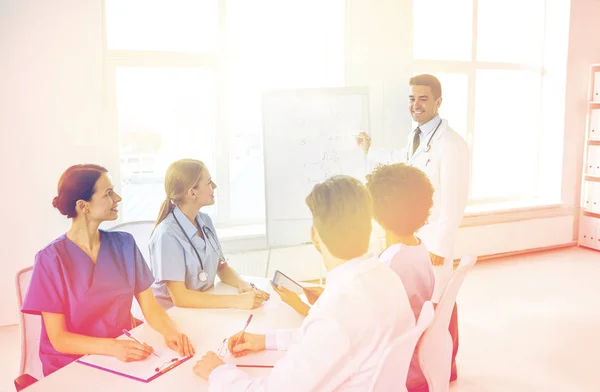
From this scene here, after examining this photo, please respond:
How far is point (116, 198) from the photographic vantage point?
73.4 inches

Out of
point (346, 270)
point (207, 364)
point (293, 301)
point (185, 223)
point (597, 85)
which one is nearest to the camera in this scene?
point (346, 270)

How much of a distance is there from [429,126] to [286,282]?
1544 mm

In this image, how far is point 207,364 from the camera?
141 centimetres

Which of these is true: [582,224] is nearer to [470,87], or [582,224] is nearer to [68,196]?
[470,87]

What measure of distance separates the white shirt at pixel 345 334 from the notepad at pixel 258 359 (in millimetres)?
229

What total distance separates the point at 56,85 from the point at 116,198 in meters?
2.00

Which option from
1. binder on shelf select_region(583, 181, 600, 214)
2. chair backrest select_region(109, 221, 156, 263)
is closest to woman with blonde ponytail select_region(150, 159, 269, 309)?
chair backrest select_region(109, 221, 156, 263)

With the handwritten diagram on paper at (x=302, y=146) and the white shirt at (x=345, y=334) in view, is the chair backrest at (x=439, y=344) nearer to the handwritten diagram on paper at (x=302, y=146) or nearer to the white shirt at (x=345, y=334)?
the white shirt at (x=345, y=334)

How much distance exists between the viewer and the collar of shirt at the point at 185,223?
7.02 feet

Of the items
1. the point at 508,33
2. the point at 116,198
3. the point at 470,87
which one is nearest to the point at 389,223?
the point at 116,198

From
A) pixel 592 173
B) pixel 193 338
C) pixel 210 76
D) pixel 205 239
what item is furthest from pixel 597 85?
pixel 193 338

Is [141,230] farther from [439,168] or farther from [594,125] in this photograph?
[594,125]

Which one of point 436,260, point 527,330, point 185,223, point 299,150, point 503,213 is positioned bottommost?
point 527,330

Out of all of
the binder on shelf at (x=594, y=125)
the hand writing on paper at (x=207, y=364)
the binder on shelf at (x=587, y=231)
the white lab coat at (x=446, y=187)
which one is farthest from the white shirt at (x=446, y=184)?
the binder on shelf at (x=587, y=231)
